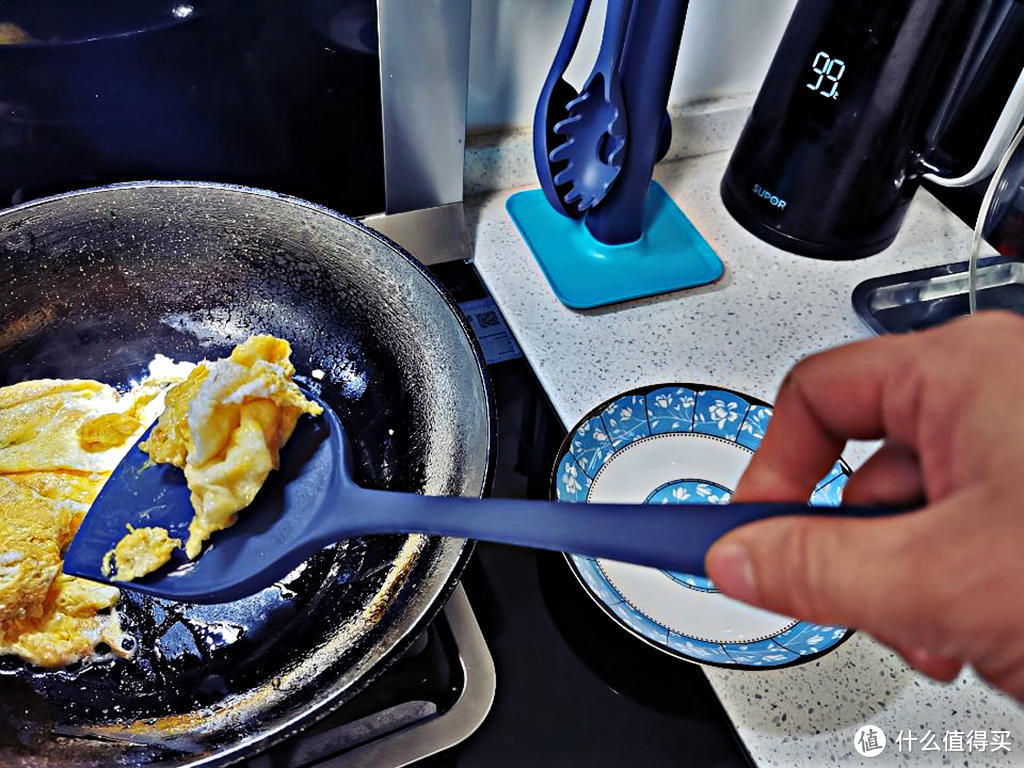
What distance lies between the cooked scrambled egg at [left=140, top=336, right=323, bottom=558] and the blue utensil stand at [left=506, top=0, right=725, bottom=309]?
1.10 feet

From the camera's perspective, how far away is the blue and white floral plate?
0.54 m

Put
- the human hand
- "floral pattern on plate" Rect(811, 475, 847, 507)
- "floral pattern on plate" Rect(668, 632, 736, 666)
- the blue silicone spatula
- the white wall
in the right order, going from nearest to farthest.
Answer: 1. the human hand
2. the blue silicone spatula
3. "floral pattern on plate" Rect(668, 632, 736, 666)
4. "floral pattern on plate" Rect(811, 475, 847, 507)
5. the white wall

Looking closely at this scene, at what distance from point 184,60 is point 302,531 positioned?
1.31 ft

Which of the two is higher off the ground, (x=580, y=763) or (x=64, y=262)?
(x=64, y=262)

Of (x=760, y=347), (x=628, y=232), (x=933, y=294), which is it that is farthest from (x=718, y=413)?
(x=933, y=294)

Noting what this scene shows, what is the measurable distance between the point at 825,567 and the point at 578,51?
0.68 meters

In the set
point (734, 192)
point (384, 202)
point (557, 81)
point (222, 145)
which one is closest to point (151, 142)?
point (222, 145)

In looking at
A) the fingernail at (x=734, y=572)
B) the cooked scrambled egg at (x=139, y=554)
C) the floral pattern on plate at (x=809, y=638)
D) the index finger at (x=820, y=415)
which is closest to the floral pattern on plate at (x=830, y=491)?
the floral pattern on plate at (x=809, y=638)

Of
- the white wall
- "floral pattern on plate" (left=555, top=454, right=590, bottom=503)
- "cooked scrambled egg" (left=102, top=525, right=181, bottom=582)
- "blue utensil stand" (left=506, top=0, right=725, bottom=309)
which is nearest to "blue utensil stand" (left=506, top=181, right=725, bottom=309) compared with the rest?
"blue utensil stand" (left=506, top=0, right=725, bottom=309)

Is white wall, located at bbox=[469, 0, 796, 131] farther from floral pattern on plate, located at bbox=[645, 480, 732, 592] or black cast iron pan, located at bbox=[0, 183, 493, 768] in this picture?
floral pattern on plate, located at bbox=[645, 480, 732, 592]

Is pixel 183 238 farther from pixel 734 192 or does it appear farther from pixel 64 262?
pixel 734 192

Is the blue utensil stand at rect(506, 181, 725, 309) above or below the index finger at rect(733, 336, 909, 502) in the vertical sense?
below

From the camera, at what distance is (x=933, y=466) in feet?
0.92

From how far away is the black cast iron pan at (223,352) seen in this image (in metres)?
0.47
